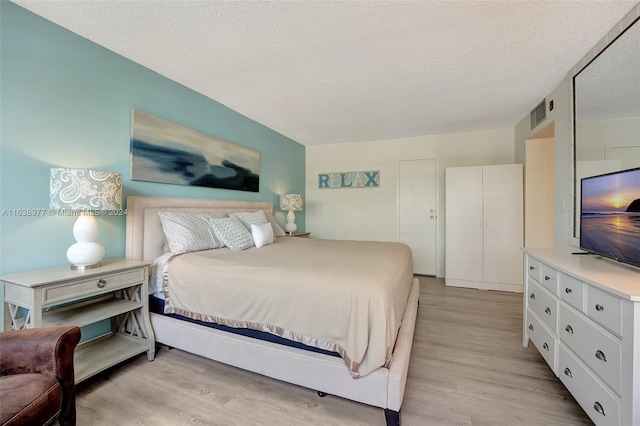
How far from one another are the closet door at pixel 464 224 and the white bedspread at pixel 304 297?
2302 millimetres

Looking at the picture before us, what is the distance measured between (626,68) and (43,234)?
13.9ft

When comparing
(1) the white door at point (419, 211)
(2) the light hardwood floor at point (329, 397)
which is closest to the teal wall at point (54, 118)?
(2) the light hardwood floor at point (329, 397)

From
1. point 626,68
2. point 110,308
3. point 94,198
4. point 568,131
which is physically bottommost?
point 110,308

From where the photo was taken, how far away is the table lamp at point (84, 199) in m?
1.63

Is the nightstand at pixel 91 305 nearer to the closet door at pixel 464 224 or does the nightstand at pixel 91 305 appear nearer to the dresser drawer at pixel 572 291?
the dresser drawer at pixel 572 291

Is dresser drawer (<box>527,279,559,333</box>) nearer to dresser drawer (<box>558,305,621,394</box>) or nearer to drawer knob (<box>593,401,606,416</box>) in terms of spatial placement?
dresser drawer (<box>558,305,621,394</box>)

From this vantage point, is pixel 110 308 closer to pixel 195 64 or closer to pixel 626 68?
pixel 195 64

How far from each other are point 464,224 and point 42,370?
444 centimetres

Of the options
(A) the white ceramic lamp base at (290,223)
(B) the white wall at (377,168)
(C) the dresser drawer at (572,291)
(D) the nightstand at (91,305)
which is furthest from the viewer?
(A) the white ceramic lamp base at (290,223)

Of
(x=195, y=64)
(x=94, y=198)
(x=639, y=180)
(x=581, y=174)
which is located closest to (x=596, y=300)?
(x=639, y=180)

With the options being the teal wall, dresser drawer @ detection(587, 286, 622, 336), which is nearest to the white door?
dresser drawer @ detection(587, 286, 622, 336)

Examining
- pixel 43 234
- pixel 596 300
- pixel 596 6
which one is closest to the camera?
pixel 596 300

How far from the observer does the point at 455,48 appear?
2105mm

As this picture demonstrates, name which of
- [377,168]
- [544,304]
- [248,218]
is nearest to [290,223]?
[248,218]
